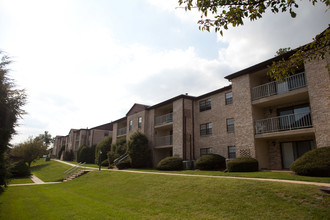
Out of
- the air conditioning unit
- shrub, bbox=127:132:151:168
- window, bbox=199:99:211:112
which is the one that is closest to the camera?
the air conditioning unit

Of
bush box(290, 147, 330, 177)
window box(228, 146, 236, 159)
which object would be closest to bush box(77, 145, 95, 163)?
window box(228, 146, 236, 159)

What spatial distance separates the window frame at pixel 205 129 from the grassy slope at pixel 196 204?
34.8 feet

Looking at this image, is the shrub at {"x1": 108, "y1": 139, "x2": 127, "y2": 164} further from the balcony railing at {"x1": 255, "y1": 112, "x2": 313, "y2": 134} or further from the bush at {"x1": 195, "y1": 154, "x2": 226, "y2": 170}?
the balcony railing at {"x1": 255, "y1": 112, "x2": 313, "y2": 134}

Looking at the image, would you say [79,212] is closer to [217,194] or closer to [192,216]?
[192,216]

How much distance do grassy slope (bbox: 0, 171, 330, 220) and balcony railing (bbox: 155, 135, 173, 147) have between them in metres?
13.4

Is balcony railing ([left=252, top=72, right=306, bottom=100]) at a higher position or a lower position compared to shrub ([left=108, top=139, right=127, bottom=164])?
higher

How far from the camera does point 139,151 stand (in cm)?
2705

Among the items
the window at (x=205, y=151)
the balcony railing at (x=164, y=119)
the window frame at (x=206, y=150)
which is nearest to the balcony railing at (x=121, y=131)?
the balcony railing at (x=164, y=119)

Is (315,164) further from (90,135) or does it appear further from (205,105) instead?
(90,135)

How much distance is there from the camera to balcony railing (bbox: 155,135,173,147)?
26.8 meters

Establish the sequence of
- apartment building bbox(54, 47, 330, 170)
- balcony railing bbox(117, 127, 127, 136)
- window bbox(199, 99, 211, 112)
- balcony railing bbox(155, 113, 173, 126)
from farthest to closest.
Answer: balcony railing bbox(117, 127, 127, 136) → balcony railing bbox(155, 113, 173, 126) → window bbox(199, 99, 211, 112) → apartment building bbox(54, 47, 330, 170)

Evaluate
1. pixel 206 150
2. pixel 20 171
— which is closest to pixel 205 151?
pixel 206 150

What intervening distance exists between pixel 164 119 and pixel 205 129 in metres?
6.28

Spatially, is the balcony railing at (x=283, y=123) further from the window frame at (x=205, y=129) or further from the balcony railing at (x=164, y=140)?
the balcony railing at (x=164, y=140)
